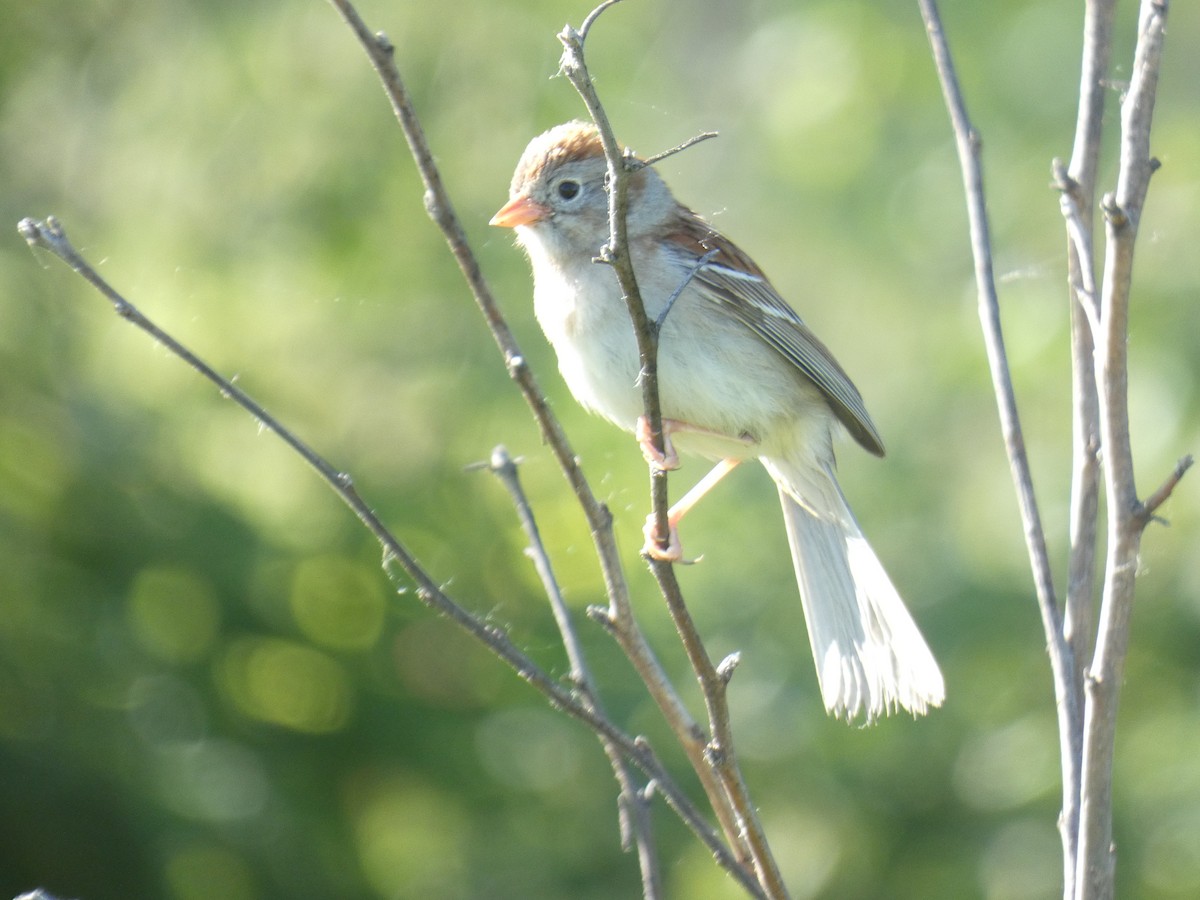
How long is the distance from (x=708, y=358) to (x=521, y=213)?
0.55 m

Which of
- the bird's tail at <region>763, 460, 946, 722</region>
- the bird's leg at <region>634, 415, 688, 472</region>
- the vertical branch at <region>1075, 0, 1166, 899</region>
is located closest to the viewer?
the vertical branch at <region>1075, 0, 1166, 899</region>

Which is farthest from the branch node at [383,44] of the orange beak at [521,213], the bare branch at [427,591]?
the orange beak at [521,213]

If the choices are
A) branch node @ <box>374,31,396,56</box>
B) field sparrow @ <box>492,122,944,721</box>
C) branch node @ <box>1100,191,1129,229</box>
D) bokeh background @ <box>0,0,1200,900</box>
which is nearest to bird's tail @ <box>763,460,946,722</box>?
field sparrow @ <box>492,122,944,721</box>

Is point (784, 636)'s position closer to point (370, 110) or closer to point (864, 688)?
point (864, 688)

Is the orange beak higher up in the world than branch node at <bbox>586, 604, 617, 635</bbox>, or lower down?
higher up

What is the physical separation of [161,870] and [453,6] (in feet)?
12.4

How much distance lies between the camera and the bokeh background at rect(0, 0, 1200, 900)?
411cm

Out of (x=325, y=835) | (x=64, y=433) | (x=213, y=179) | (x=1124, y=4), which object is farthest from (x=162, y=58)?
(x=1124, y=4)

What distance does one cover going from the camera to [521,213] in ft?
11.2

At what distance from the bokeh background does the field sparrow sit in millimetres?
587

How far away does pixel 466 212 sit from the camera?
5680 mm

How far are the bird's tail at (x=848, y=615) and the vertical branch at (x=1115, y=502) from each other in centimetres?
99

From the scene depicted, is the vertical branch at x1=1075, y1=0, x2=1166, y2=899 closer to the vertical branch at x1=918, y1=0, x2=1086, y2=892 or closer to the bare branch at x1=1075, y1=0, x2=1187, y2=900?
the bare branch at x1=1075, y1=0, x2=1187, y2=900

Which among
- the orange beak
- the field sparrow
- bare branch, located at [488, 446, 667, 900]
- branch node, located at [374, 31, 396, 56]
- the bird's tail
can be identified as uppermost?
the orange beak
